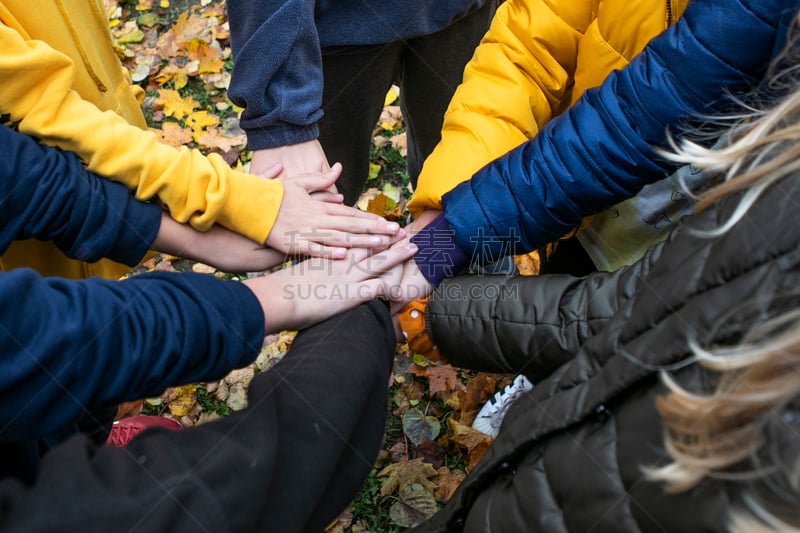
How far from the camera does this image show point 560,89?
5.28 ft

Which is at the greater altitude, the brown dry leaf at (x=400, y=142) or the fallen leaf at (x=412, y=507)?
the brown dry leaf at (x=400, y=142)

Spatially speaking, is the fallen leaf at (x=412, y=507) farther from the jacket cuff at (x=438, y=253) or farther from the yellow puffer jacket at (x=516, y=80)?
the yellow puffer jacket at (x=516, y=80)

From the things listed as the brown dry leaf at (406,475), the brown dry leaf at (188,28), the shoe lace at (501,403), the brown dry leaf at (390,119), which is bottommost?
the brown dry leaf at (406,475)

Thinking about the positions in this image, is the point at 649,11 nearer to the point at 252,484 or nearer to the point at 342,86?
the point at 342,86

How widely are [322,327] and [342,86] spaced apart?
1.04 meters

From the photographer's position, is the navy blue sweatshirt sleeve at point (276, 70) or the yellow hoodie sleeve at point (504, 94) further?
the navy blue sweatshirt sleeve at point (276, 70)

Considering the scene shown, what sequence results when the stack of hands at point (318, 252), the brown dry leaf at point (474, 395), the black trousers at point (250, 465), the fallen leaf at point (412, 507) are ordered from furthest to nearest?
the brown dry leaf at point (474, 395) < the fallen leaf at point (412, 507) < the stack of hands at point (318, 252) < the black trousers at point (250, 465)

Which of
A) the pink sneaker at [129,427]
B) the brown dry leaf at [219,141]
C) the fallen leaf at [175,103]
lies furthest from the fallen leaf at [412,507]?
the fallen leaf at [175,103]

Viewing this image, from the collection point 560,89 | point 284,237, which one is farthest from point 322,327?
point 560,89

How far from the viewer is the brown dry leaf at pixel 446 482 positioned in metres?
2.01

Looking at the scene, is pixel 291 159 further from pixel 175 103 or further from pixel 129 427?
pixel 175 103

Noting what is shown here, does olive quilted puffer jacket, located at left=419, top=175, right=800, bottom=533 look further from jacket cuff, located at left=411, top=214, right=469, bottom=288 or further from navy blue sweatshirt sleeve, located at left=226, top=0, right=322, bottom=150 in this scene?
navy blue sweatshirt sleeve, located at left=226, top=0, right=322, bottom=150

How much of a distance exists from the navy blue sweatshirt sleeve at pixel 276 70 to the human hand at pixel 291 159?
0.06 ft

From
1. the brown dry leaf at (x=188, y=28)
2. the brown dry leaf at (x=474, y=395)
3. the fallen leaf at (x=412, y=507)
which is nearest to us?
the fallen leaf at (x=412, y=507)
